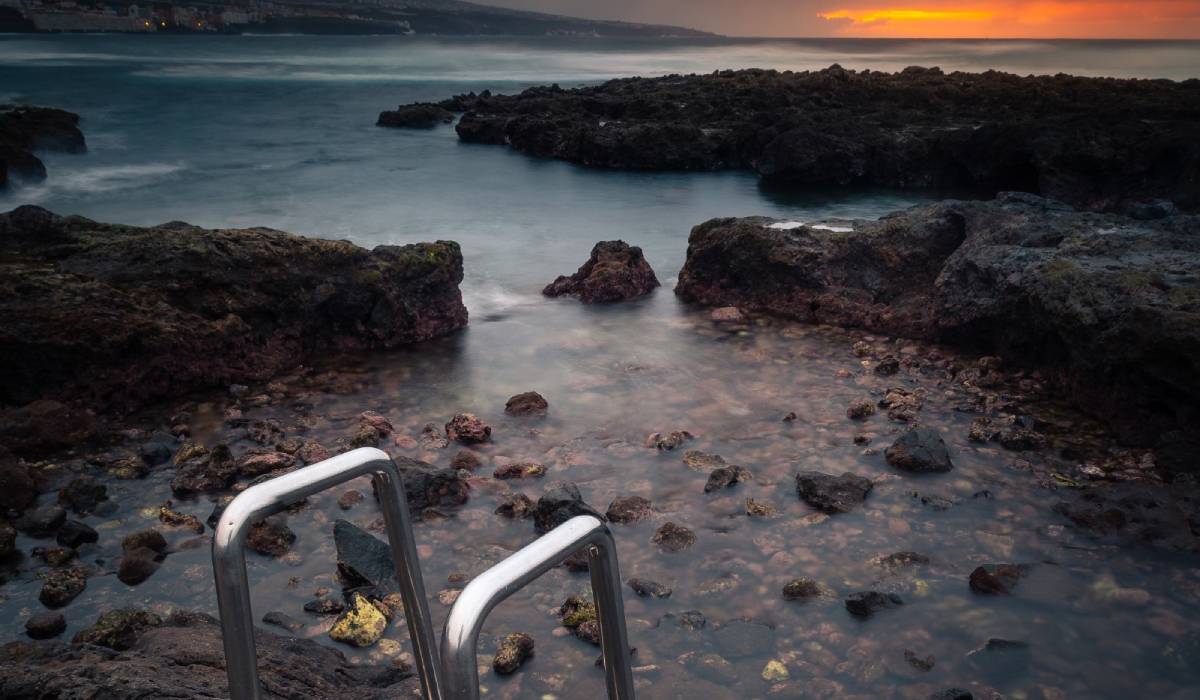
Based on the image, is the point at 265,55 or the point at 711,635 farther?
the point at 265,55

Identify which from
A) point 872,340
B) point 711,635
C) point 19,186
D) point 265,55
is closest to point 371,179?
point 19,186

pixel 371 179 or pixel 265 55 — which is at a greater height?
pixel 265 55

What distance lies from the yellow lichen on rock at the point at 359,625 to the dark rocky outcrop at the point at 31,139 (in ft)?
62.8

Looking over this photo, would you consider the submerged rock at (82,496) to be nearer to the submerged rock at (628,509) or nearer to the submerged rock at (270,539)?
the submerged rock at (270,539)

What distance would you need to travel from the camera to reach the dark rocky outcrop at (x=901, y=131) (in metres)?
15.7

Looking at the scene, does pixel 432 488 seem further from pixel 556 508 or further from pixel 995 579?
pixel 995 579

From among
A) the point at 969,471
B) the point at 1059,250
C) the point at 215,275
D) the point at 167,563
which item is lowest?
the point at 167,563

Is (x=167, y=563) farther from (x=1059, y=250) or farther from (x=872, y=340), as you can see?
(x=1059, y=250)

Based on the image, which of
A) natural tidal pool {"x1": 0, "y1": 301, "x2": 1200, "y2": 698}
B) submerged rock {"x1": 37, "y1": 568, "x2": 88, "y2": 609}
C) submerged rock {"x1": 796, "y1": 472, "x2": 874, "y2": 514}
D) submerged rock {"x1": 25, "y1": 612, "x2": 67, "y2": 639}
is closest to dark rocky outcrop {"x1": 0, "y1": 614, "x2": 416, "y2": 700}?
submerged rock {"x1": 25, "y1": 612, "x2": 67, "y2": 639}

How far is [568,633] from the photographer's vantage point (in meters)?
4.07

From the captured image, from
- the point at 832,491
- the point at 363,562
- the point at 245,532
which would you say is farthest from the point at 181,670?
the point at 832,491

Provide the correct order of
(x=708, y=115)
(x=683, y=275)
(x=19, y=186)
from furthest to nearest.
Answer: (x=708, y=115), (x=19, y=186), (x=683, y=275)

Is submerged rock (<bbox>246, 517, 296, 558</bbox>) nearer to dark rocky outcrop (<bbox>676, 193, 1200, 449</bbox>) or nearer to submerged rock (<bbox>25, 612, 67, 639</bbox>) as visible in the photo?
submerged rock (<bbox>25, 612, 67, 639</bbox>)

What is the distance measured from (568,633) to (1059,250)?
6146mm
